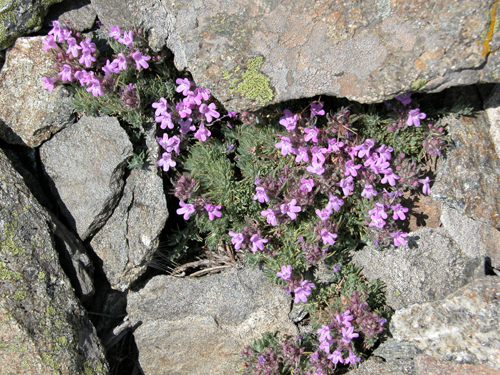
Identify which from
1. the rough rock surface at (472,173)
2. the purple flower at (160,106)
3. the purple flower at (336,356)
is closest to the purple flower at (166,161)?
the purple flower at (160,106)

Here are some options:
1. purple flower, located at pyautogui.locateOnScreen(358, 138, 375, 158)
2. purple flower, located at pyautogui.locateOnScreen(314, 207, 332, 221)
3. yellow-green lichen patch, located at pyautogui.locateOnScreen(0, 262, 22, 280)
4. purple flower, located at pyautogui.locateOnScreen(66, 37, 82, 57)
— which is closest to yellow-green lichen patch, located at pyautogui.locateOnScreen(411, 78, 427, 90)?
purple flower, located at pyautogui.locateOnScreen(358, 138, 375, 158)

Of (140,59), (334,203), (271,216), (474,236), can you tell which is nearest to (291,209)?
(271,216)

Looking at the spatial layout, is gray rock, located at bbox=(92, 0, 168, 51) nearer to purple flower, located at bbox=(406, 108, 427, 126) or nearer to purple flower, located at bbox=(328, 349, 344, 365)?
purple flower, located at bbox=(406, 108, 427, 126)

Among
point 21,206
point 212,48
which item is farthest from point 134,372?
point 212,48

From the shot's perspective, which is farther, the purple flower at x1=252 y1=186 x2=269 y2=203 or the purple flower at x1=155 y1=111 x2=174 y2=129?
the purple flower at x1=155 y1=111 x2=174 y2=129

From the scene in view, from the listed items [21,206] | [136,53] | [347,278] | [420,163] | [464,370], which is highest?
[136,53]

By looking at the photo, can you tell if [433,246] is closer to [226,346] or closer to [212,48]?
[226,346]
